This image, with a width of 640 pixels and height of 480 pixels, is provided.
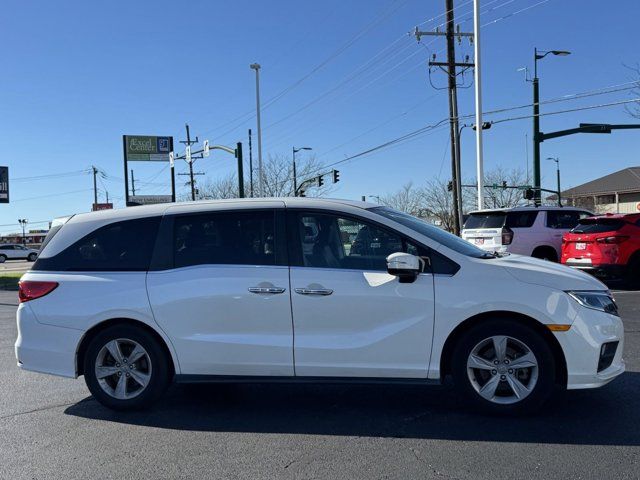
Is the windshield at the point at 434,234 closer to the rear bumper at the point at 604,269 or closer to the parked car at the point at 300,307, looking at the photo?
the parked car at the point at 300,307

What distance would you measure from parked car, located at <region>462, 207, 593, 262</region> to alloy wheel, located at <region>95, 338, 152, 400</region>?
32.5ft

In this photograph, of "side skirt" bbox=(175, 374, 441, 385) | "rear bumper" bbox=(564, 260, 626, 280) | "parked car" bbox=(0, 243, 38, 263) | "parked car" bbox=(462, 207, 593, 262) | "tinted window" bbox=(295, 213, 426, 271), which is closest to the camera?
"side skirt" bbox=(175, 374, 441, 385)

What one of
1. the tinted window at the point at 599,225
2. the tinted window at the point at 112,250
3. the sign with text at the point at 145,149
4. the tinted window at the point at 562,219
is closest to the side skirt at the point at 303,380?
the tinted window at the point at 112,250

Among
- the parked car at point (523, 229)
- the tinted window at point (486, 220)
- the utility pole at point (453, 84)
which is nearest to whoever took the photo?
the parked car at point (523, 229)

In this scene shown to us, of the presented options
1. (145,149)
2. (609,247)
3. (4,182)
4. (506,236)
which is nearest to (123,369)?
(506,236)

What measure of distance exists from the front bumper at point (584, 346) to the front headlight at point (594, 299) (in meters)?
0.05

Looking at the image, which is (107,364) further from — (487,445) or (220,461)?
(487,445)

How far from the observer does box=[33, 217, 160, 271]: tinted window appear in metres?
4.98

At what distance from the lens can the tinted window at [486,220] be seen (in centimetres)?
1346

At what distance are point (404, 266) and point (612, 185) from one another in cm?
5932

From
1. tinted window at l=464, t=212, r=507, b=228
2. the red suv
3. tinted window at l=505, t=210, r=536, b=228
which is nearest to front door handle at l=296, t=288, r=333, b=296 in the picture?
the red suv

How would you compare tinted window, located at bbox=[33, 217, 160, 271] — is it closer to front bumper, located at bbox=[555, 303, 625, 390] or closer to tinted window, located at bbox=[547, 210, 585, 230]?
front bumper, located at bbox=[555, 303, 625, 390]

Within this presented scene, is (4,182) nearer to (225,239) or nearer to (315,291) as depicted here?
(225,239)

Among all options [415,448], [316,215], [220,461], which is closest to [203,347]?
[220,461]
